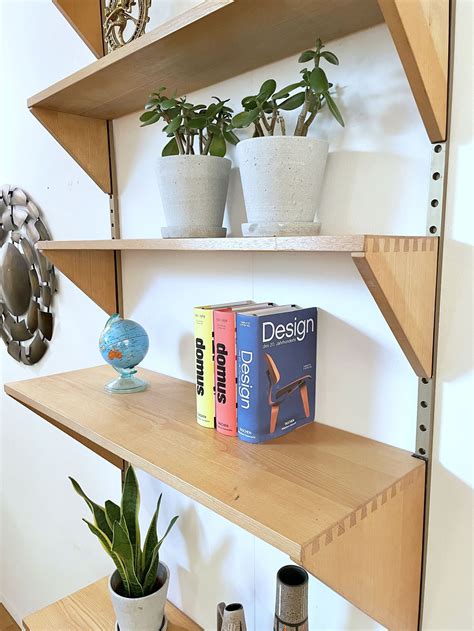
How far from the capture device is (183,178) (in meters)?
0.86

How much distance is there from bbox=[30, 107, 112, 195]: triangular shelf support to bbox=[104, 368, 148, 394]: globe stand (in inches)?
17.9

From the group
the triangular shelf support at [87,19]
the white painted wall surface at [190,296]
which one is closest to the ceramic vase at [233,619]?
the white painted wall surface at [190,296]

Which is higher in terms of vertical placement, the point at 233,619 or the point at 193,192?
the point at 193,192

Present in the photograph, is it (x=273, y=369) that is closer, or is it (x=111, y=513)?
(x=273, y=369)

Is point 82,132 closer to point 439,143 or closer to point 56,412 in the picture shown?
point 56,412

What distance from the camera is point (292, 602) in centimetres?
79

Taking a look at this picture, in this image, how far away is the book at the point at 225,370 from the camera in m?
0.81

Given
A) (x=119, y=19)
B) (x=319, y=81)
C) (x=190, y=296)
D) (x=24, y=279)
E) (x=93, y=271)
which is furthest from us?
(x=24, y=279)

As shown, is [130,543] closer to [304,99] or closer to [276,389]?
[276,389]

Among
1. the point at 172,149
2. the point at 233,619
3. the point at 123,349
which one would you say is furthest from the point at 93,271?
the point at 233,619

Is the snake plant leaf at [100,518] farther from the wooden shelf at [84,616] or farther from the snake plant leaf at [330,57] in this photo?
the snake plant leaf at [330,57]

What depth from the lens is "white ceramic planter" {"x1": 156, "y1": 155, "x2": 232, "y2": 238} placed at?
85cm

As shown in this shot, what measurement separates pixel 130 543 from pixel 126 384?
1.08 feet

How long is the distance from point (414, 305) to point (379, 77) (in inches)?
13.3
